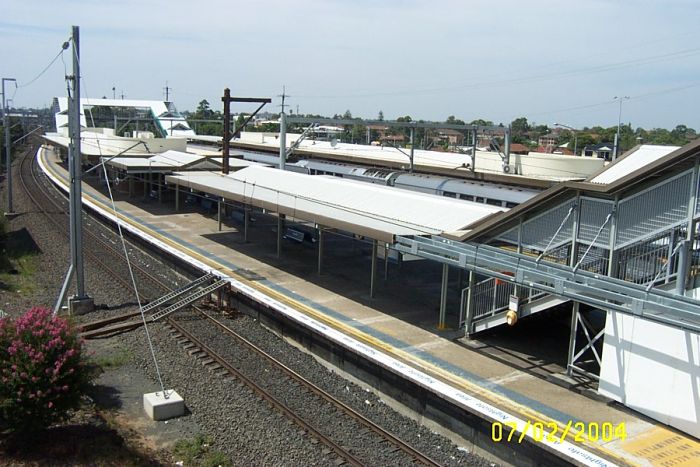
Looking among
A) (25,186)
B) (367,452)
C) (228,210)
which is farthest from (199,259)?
(25,186)

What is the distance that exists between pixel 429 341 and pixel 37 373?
858cm

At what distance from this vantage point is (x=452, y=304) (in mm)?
19188

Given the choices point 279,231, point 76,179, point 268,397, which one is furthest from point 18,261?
point 268,397

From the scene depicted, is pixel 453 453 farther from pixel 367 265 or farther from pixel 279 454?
pixel 367 265

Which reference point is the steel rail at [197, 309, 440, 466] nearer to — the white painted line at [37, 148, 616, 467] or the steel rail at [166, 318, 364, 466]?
the steel rail at [166, 318, 364, 466]

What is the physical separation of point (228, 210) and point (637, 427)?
26.9 metres

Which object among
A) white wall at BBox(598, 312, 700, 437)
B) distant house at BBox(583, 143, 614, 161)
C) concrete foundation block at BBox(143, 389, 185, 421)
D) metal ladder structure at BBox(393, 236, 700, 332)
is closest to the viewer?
metal ladder structure at BBox(393, 236, 700, 332)

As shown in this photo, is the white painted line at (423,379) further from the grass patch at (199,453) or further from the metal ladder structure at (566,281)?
the grass patch at (199,453)

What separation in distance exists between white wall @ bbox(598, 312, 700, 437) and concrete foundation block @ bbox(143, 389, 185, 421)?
818cm

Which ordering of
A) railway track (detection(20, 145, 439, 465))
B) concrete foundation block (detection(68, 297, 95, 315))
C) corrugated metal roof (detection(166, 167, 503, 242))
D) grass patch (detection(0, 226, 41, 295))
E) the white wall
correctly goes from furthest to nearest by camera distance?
1. grass patch (detection(0, 226, 41, 295))
2. concrete foundation block (detection(68, 297, 95, 315))
3. corrugated metal roof (detection(166, 167, 503, 242))
4. railway track (detection(20, 145, 439, 465))
5. the white wall

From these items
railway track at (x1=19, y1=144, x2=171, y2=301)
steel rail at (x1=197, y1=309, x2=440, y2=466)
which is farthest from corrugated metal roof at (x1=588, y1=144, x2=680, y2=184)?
railway track at (x1=19, y1=144, x2=171, y2=301)

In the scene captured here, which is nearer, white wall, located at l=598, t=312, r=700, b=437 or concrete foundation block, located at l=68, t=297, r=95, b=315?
white wall, located at l=598, t=312, r=700, b=437

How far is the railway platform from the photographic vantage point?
421 inches

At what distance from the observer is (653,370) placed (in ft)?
37.4
